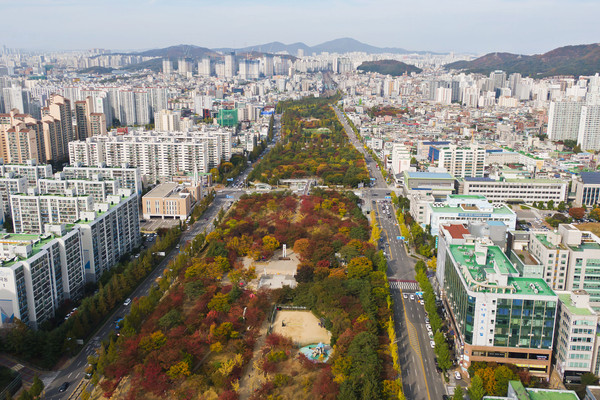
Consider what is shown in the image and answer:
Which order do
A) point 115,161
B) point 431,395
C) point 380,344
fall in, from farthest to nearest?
point 115,161
point 380,344
point 431,395

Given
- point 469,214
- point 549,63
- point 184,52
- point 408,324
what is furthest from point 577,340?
point 184,52

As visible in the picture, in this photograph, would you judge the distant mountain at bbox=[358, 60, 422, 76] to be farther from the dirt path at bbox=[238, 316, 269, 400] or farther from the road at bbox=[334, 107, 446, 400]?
the dirt path at bbox=[238, 316, 269, 400]

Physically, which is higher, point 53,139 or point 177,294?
point 53,139

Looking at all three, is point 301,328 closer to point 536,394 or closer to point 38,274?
point 536,394

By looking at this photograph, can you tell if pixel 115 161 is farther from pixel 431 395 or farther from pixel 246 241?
pixel 431 395

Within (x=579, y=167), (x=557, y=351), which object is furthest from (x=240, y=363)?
(x=579, y=167)

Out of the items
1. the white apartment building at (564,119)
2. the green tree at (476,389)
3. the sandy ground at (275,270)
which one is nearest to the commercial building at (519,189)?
the sandy ground at (275,270)
